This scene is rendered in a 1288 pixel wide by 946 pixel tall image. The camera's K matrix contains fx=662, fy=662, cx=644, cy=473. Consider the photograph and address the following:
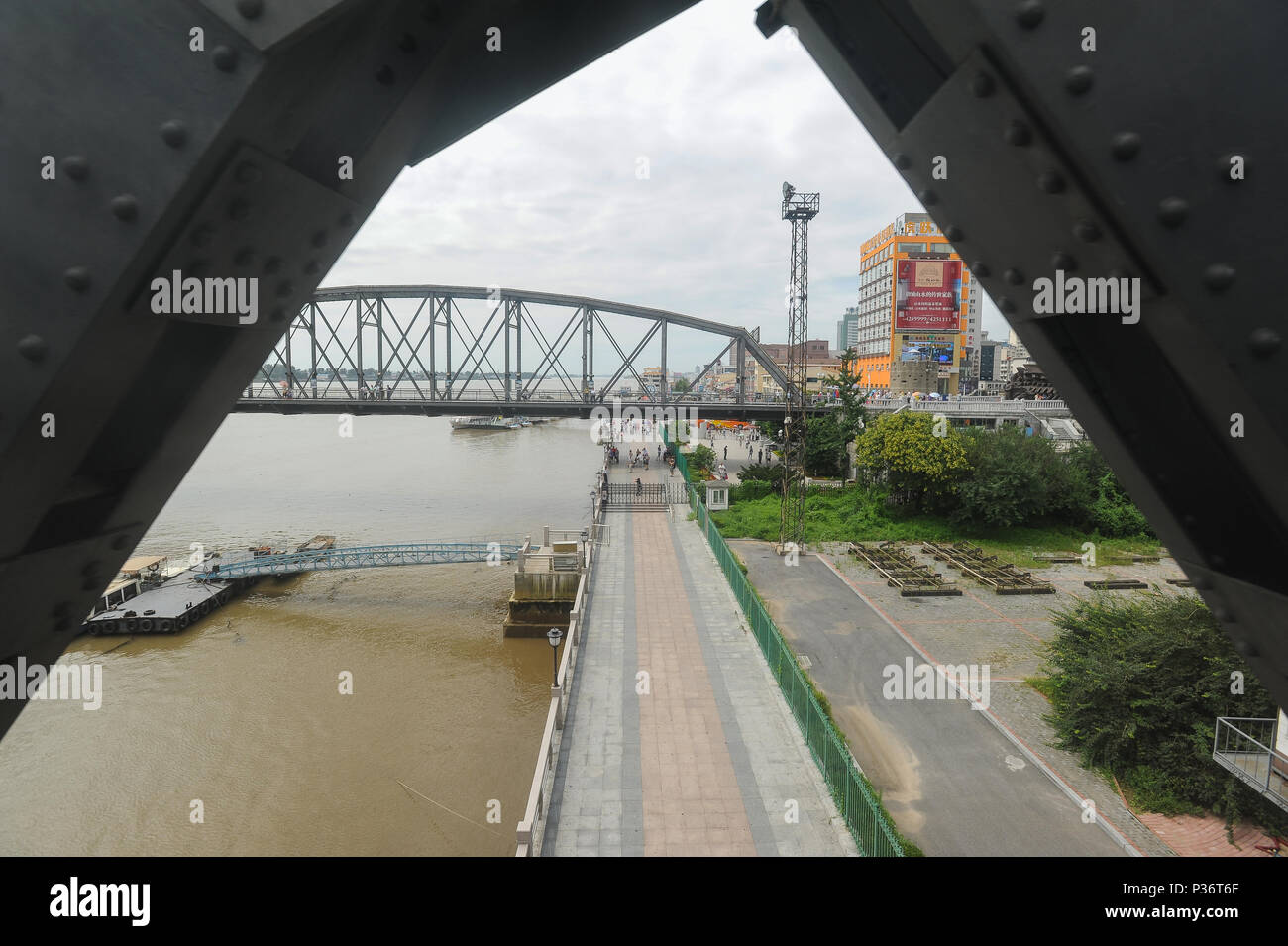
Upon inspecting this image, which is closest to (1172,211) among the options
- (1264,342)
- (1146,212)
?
(1146,212)

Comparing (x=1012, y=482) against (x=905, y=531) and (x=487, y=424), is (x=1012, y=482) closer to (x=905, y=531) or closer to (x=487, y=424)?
(x=905, y=531)

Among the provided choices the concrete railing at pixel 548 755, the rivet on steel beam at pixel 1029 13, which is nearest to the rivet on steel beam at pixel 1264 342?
the rivet on steel beam at pixel 1029 13

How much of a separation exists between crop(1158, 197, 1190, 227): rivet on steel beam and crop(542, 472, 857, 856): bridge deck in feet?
25.6

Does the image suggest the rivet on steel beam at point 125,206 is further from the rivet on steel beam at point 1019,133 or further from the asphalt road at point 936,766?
the asphalt road at point 936,766

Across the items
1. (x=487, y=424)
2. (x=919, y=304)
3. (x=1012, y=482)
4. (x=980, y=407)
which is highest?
(x=919, y=304)

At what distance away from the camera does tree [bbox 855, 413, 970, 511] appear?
1037 inches

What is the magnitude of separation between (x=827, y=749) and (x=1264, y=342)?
876 cm

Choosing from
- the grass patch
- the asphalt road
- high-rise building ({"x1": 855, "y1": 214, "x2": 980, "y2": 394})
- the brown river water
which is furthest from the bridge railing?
the asphalt road

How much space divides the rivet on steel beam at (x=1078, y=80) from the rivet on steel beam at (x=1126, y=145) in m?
0.10

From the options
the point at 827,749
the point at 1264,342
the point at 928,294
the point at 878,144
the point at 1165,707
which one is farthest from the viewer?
the point at 928,294

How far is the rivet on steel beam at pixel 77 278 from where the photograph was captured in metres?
1.30

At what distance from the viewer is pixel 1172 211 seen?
115 cm

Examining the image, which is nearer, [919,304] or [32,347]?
[32,347]

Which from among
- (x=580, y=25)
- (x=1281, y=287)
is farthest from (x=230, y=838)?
(x=1281, y=287)
